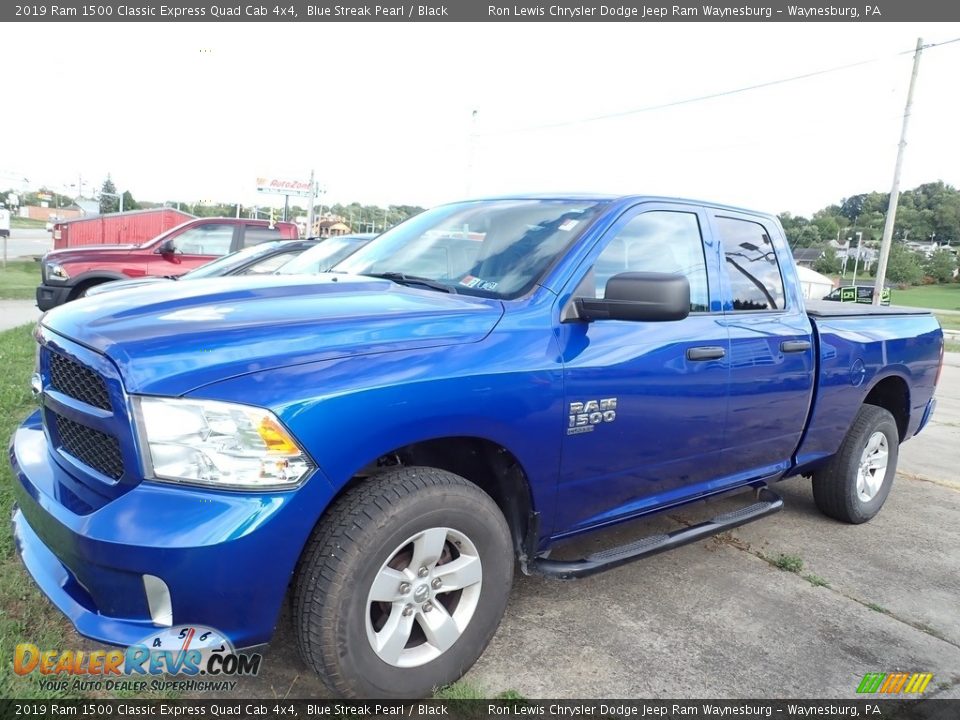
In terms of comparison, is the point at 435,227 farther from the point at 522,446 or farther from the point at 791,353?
the point at 791,353

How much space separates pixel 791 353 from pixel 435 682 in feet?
8.17

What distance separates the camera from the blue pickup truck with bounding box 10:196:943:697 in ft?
6.42

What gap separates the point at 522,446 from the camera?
99.3 inches

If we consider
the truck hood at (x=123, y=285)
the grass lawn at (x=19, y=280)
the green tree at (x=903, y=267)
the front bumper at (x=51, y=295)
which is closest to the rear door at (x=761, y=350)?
the truck hood at (x=123, y=285)

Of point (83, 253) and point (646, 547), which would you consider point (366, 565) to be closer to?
point (646, 547)

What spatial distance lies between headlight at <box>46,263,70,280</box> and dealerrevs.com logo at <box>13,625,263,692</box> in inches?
334

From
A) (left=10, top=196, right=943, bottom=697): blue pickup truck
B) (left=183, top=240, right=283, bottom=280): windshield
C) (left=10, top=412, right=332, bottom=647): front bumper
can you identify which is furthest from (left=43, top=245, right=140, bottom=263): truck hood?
(left=10, top=412, right=332, bottom=647): front bumper

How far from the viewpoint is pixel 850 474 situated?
441 centimetres

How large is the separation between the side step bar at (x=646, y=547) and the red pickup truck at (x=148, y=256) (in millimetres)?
8937

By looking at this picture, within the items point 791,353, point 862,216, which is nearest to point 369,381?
point 791,353

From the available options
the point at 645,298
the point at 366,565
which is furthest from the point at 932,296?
the point at 366,565

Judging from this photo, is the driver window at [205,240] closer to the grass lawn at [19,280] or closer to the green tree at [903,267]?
the grass lawn at [19,280]

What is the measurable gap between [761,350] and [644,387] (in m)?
0.95

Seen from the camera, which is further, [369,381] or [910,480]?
[910,480]
